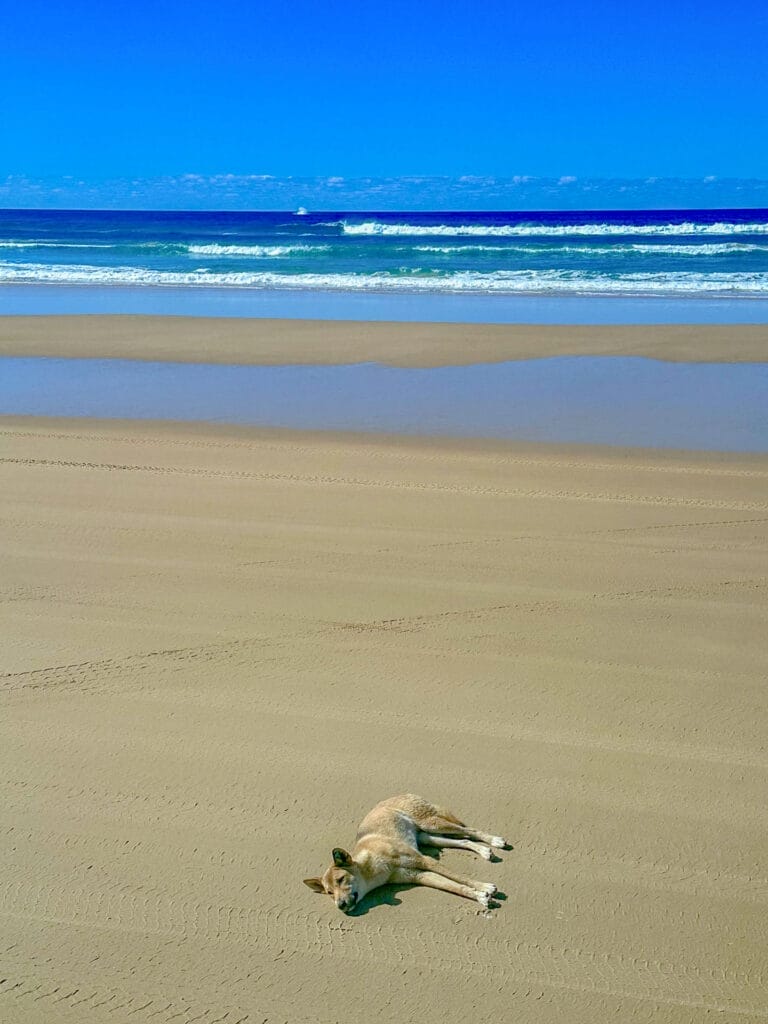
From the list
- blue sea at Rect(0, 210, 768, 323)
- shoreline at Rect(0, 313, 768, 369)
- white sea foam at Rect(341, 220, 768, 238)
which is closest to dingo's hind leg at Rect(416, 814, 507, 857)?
shoreline at Rect(0, 313, 768, 369)

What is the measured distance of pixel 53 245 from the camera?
50.4 metres

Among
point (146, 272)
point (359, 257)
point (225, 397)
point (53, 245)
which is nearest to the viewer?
point (225, 397)

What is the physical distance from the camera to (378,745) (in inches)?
169

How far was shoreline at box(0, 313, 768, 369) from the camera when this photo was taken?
15469mm

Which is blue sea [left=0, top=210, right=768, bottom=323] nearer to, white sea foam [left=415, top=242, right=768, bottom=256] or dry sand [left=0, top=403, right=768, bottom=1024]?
white sea foam [left=415, top=242, right=768, bottom=256]

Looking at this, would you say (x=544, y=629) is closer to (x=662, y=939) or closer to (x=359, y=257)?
(x=662, y=939)

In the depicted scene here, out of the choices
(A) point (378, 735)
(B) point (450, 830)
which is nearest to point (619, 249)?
(A) point (378, 735)

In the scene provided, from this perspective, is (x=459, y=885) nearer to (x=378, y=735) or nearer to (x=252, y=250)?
(x=378, y=735)

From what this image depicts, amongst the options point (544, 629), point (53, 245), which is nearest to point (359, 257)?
point (53, 245)

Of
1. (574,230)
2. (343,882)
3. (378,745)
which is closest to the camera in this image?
(343,882)

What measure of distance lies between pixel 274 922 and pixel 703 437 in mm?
7964

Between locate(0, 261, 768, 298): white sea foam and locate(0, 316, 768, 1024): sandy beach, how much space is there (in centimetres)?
1997

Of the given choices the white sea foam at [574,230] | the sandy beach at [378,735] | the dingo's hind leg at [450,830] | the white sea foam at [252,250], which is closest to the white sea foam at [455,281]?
the white sea foam at [252,250]

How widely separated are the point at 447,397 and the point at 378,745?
8352mm
